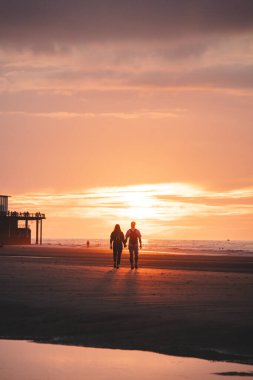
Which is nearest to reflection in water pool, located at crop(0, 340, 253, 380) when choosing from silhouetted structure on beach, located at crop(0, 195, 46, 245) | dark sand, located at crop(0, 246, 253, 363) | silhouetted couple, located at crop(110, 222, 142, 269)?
dark sand, located at crop(0, 246, 253, 363)

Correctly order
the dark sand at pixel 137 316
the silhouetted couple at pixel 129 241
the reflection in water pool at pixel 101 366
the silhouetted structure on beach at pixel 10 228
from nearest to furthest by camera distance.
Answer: the reflection in water pool at pixel 101 366 → the dark sand at pixel 137 316 → the silhouetted couple at pixel 129 241 → the silhouetted structure on beach at pixel 10 228

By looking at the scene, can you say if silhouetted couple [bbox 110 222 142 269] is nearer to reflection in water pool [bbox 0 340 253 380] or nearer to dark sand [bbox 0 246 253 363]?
dark sand [bbox 0 246 253 363]

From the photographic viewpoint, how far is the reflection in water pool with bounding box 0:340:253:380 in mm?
10367

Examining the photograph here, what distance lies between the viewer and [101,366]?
1098 cm

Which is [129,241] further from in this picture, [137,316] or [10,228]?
[10,228]

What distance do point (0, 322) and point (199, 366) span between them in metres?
5.10

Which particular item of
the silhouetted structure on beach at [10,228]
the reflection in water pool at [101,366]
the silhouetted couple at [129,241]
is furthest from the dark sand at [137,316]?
the silhouetted structure on beach at [10,228]

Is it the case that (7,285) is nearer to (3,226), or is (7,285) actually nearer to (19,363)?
(19,363)

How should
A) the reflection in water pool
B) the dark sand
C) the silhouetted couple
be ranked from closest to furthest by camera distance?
1. the reflection in water pool
2. the dark sand
3. the silhouetted couple

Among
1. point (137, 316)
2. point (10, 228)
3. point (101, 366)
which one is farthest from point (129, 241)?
point (10, 228)

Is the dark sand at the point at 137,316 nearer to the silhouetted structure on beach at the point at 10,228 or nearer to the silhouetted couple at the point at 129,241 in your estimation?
the silhouetted couple at the point at 129,241

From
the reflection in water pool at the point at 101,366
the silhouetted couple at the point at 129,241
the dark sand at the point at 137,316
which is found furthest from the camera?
the silhouetted couple at the point at 129,241

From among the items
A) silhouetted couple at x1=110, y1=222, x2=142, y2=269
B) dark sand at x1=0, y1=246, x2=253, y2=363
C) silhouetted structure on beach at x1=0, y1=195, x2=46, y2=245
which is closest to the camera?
dark sand at x1=0, y1=246, x2=253, y2=363

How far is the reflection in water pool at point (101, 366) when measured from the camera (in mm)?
10367
